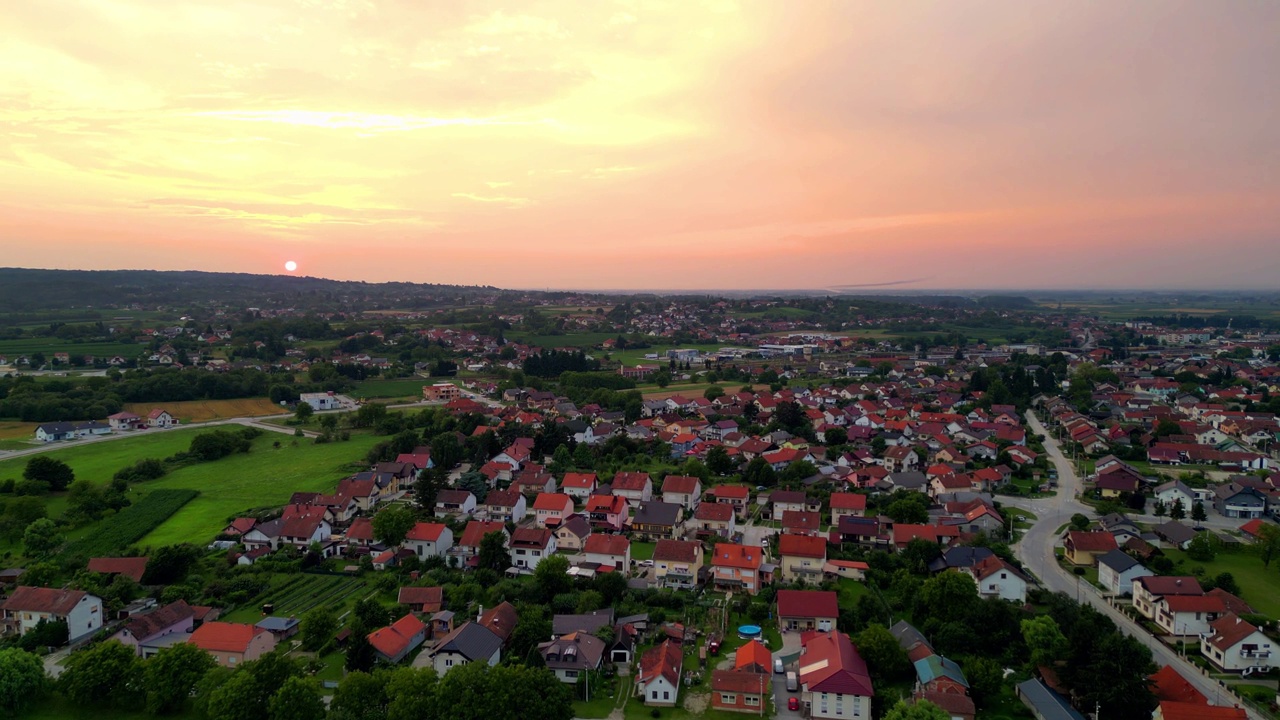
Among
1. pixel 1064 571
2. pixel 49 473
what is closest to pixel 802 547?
pixel 1064 571

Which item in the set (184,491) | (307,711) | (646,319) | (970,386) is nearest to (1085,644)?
(307,711)

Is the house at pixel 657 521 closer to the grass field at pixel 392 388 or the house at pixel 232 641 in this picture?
the house at pixel 232 641

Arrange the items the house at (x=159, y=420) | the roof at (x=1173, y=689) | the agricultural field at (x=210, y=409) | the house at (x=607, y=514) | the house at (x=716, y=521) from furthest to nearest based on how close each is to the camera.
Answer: the agricultural field at (x=210, y=409)
the house at (x=159, y=420)
the house at (x=607, y=514)
the house at (x=716, y=521)
the roof at (x=1173, y=689)

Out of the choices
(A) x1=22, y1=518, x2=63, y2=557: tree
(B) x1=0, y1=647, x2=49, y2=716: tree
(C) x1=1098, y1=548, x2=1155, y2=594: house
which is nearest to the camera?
(B) x1=0, y1=647, x2=49, y2=716: tree

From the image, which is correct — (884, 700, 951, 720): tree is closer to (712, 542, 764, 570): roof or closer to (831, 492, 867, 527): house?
(712, 542, 764, 570): roof

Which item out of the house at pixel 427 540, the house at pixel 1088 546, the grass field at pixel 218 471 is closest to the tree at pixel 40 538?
the grass field at pixel 218 471

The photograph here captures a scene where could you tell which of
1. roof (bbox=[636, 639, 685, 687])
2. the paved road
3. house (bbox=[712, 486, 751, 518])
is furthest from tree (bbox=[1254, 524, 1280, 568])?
roof (bbox=[636, 639, 685, 687])
